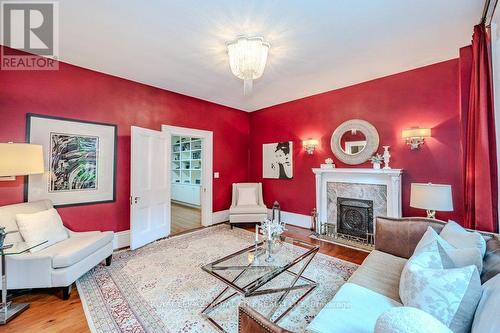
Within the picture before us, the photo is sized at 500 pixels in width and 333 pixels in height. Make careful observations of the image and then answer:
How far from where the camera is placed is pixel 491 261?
1.36 m

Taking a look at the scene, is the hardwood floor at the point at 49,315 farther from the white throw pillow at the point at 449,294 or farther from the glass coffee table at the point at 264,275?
the white throw pillow at the point at 449,294

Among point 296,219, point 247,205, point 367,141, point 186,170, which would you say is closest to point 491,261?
point 367,141

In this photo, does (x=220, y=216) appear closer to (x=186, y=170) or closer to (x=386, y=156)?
(x=186, y=170)

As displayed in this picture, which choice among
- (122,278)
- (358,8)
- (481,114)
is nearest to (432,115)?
(481,114)

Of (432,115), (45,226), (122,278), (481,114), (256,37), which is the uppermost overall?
(256,37)

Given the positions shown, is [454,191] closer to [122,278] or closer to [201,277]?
[201,277]

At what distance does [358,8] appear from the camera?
1986 millimetres

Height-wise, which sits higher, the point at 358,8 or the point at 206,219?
the point at 358,8

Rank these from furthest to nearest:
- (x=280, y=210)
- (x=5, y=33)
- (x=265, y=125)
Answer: (x=265, y=125), (x=280, y=210), (x=5, y=33)

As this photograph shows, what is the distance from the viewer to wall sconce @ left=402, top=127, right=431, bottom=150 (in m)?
3.10

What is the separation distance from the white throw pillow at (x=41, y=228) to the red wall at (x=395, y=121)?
3.90 metres

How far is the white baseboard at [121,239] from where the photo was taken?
135 inches

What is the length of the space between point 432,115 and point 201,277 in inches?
153

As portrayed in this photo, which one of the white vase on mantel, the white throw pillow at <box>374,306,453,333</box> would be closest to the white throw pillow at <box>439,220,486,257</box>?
the white throw pillow at <box>374,306,453,333</box>
